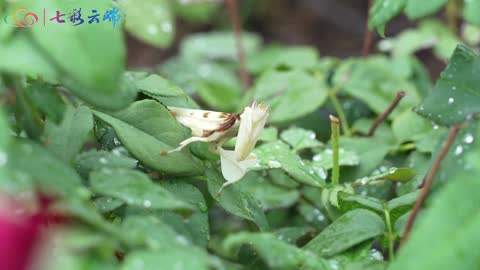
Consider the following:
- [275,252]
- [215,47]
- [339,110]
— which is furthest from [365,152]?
[215,47]

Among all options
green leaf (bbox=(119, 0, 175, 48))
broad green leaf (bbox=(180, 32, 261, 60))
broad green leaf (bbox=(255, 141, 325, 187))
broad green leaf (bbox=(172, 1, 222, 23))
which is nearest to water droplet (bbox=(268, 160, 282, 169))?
broad green leaf (bbox=(255, 141, 325, 187))

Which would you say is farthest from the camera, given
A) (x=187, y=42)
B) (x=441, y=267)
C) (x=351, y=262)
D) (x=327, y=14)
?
(x=327, y=14)

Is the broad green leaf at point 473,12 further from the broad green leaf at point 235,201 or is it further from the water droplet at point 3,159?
the water droplet at point 3,159

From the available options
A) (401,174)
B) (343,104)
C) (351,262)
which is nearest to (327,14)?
(343,104)

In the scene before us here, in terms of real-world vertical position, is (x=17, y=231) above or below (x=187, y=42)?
above

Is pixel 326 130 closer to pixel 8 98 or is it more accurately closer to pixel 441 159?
pixel 441 159

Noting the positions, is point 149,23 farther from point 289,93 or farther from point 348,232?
point 348,232
